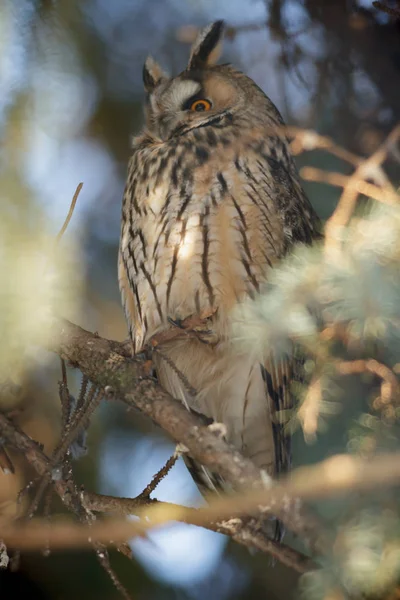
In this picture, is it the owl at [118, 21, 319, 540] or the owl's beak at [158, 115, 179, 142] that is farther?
the owl's beak at [158, 115, 179, 142]

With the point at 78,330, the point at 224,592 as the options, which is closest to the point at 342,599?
the point at 78,330

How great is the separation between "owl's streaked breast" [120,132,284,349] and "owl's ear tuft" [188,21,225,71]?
350 millimetres

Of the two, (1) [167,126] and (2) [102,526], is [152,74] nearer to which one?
(1) [167,126]

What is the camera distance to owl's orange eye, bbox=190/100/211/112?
1747 millimetres

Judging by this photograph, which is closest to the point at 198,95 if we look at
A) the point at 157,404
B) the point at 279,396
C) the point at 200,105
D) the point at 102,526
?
the point at 200,105

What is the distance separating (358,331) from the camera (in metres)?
0.86

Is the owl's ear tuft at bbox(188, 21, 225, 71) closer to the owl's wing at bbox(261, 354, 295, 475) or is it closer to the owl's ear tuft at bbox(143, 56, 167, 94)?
the owl's ear tuft at bbox(143, 56, 167, 94)

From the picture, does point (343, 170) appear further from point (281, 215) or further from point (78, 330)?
point (78, 330)

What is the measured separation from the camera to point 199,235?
1408 millimetres

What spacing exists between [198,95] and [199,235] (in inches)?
22.0

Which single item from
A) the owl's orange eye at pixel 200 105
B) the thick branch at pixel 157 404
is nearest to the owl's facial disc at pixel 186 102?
the owl's orange eye at pixel 200 105

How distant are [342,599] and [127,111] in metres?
1.66

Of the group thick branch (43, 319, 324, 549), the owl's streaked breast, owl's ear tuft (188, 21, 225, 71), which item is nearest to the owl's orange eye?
owl's ear tuft (188, 21, 225, 71)

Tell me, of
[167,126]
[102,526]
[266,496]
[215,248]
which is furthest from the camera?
[167,126]
